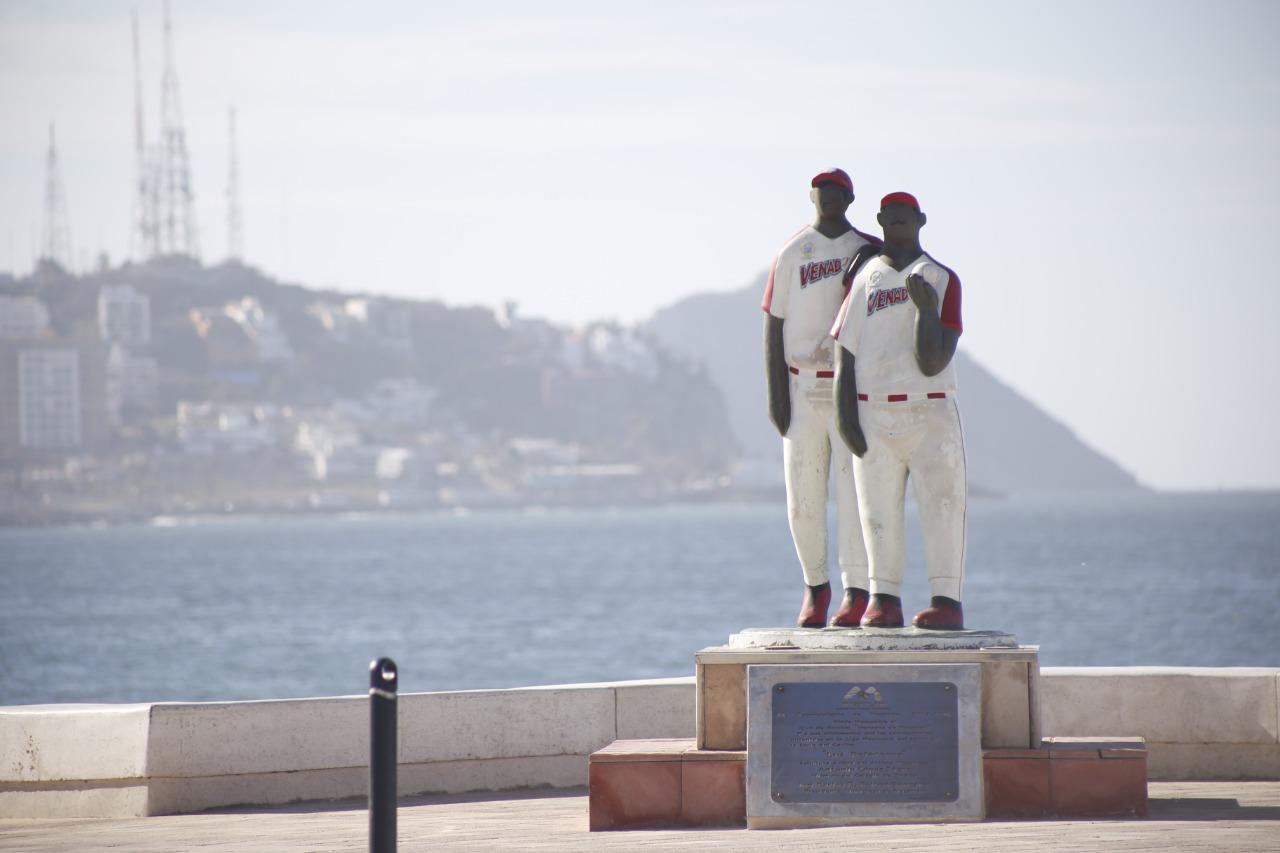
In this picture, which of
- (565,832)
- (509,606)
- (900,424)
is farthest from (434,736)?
(509,606)

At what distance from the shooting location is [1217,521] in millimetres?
143000

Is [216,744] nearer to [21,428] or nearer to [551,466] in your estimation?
[21,428]

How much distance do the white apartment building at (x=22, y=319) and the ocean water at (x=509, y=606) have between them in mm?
52320

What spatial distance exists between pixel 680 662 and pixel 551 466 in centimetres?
14988

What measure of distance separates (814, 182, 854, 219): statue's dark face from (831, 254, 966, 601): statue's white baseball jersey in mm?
400

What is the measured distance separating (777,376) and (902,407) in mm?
650

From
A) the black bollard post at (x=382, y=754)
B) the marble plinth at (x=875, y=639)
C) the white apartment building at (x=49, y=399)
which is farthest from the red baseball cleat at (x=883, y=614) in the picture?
the white apartment building at (x=49, y=399)

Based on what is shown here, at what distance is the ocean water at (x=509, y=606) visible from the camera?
47.1 meters

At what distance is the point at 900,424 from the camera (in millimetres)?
8336

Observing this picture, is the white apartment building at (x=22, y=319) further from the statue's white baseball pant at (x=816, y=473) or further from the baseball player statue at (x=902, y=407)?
the baseball player statue at (x=902, y=407)

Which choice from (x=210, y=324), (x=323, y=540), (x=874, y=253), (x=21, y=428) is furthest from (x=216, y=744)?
(x=210, y=324)

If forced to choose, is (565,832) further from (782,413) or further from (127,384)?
(127,384)

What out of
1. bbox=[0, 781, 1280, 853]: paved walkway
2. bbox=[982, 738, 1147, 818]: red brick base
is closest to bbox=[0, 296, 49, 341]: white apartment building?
bbox=[0, 781, 1280, 853]: paved walkway

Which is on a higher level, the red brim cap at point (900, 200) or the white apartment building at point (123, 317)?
the white apartment building at point (123, 317)
